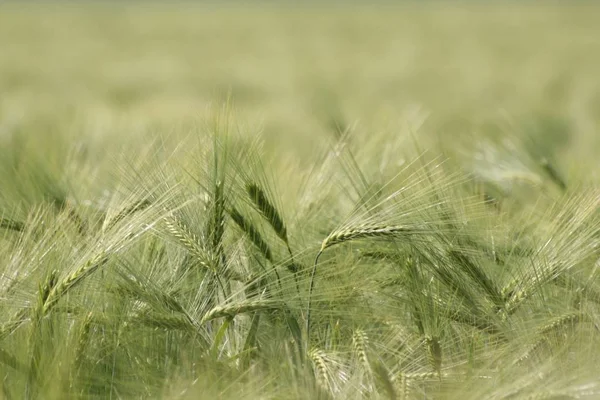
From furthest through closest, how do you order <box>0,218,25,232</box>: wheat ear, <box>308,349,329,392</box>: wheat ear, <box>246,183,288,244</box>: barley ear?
<box>0,218,25,232</box>: wheat ear
<box>246,183,288,244</box>: barley ear
<box>308,349,329,392</box>: wheat ear

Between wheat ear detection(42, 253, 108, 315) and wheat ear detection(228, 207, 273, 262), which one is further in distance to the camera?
wheat ear detection(228, 207, 273, 262)

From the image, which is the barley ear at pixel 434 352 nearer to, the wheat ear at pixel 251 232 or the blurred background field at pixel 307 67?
the wheat ear at pixel 251 232

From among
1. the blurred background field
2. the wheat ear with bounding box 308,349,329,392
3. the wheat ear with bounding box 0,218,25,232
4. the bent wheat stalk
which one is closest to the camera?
the wheat ear with bounding box 308,349,329,392

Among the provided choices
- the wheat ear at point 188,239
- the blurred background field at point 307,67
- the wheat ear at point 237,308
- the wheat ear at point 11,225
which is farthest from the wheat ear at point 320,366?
the blurred background field at point 307,67

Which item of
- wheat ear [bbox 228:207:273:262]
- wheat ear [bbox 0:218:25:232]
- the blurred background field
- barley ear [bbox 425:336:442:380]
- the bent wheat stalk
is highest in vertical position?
the bent wheat stalk

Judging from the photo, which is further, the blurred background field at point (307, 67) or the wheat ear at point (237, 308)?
the blurred background field at point (307, 67)

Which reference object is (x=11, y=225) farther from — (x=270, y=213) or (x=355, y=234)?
(x=355, y=234)

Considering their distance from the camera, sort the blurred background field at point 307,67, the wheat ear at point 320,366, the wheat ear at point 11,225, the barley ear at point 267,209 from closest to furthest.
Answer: the wheat ear at point 320,366 → the barley ear at point 267,209 → the wheat ear at point 11,225 → the blurred background field at point 307,67

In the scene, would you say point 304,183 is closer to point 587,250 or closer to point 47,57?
point 587,250

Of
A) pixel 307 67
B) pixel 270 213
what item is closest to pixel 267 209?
pixel 270 213

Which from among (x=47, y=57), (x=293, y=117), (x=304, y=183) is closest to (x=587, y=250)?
(x=304, y=183)

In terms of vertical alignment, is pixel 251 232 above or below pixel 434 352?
above

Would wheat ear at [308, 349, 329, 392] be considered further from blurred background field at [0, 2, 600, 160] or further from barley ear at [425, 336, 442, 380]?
blurred background field at [0, 2, 600, 160]

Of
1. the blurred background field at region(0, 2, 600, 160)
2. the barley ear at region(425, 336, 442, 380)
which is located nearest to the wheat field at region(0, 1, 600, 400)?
the barley ear at region(425, 336, 442, 380)
